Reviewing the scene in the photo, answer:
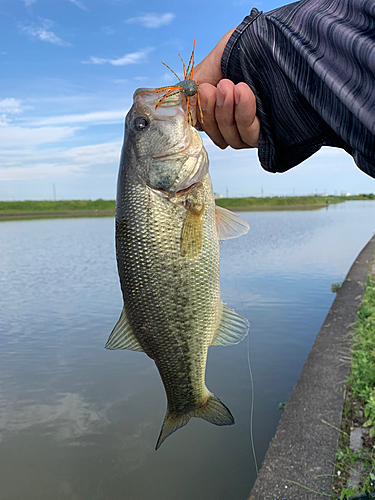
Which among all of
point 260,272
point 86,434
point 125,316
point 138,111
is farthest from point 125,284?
point 260,272

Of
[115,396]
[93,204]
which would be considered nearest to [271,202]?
A: [93,204]

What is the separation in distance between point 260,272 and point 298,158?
11645mm

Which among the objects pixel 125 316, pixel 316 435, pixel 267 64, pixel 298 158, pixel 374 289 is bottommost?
pixel 316 435

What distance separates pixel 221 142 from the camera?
7.73 ft

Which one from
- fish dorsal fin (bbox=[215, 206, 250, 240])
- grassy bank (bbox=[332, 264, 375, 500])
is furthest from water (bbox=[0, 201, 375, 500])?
fish dorsal fin (bbox=[215, 206, 250, 240])

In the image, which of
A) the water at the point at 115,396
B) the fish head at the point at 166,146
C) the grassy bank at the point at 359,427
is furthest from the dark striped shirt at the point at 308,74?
the water at the point at 115,396

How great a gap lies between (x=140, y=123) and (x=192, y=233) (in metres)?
0.68

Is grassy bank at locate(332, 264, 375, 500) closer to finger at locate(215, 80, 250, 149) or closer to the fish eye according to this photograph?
finger at locate(215, 80, 250, 149)

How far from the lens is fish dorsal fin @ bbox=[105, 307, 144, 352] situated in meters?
2.03

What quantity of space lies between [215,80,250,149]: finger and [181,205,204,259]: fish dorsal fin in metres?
0.53

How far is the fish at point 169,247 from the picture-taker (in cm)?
191

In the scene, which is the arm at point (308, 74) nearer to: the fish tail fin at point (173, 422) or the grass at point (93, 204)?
the fish tail fin at point (173, 422)

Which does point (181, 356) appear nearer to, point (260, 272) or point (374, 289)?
point (374, 289)

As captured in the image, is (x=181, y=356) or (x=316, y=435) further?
(x=316, y=435)
